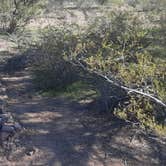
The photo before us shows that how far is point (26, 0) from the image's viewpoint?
2091cm

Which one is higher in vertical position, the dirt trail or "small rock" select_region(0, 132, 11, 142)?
"small rock" select_region(0, 132, 11, 142)

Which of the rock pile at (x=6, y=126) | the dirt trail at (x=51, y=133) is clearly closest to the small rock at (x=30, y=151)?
the dirt trail at (x=51, y=133)

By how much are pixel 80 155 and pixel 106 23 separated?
4.98 metres

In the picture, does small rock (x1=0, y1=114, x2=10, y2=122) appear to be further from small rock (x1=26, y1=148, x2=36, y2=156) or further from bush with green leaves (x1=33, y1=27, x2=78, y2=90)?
bush with green leaves (x1=33, y1=27, x2=78, y2=90)

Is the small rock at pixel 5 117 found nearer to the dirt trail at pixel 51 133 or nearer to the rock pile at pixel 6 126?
the rock pile at pixel 6 126

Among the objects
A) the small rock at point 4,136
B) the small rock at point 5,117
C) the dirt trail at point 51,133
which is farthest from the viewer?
the small rock at point 5,117

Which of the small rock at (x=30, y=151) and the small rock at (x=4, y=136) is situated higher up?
the small rock at (x=4, y=136)

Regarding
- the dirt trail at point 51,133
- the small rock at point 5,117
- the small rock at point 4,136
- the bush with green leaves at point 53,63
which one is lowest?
the dirt trail at point 51,133

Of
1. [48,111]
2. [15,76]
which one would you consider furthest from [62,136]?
[15,76]

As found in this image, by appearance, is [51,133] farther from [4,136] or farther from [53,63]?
[53,63]

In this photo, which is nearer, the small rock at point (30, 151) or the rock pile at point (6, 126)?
the small rock at point (30, 151)

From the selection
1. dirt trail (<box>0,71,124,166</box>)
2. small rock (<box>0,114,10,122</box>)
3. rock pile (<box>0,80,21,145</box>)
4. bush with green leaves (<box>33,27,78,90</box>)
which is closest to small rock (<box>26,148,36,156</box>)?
dirt trail (<box>0,71,124,166</box>)

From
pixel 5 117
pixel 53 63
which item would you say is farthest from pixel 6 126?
pixel 53 63

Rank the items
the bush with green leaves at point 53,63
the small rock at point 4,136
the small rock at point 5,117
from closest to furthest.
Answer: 1. the small rock at point 4,136
2. the small rock at point 5,117
3. the bush with green leaves at point 53,63
